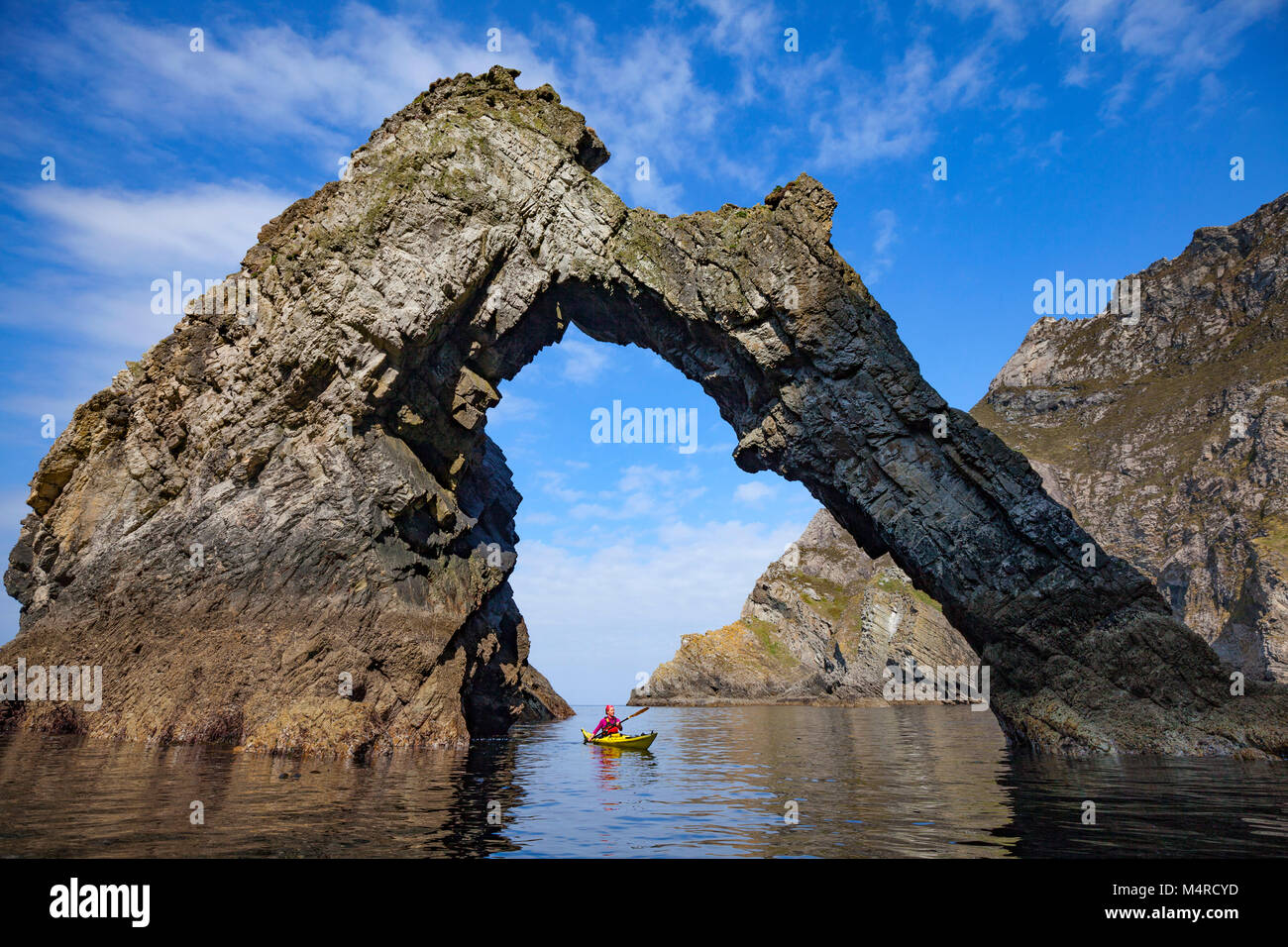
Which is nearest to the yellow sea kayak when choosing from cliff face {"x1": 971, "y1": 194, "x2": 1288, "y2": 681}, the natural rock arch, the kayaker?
the kayaker

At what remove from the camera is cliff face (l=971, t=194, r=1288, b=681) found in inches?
3885

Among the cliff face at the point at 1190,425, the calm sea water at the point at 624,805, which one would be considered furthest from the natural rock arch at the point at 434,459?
the cliff face at the point at 1190,425

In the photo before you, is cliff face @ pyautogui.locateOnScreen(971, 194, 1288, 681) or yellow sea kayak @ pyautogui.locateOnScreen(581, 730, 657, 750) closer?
yellow sea kayak @ pyautogui.locateOnScreen(581, 730, 657, 750)

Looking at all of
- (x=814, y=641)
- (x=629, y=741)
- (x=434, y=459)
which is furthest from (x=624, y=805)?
(x=814, y=641)

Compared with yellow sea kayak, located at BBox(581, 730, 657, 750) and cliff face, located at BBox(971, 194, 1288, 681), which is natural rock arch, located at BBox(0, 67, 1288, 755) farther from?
cliff face, located at BBox(971, 194, 1288, 681)

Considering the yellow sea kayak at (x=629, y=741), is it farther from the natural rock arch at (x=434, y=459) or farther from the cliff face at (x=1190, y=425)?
the cliff face at (x=1190, y=425)

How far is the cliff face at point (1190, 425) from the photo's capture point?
324 ft

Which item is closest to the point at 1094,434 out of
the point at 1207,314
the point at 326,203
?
the point at 1207,314

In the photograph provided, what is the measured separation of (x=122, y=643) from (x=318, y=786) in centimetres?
2134

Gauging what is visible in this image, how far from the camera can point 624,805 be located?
18.3 metres

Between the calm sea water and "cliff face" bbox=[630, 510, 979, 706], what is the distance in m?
82.5

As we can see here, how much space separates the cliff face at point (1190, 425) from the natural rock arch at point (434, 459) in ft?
259

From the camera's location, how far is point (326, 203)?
38500 millimetres
